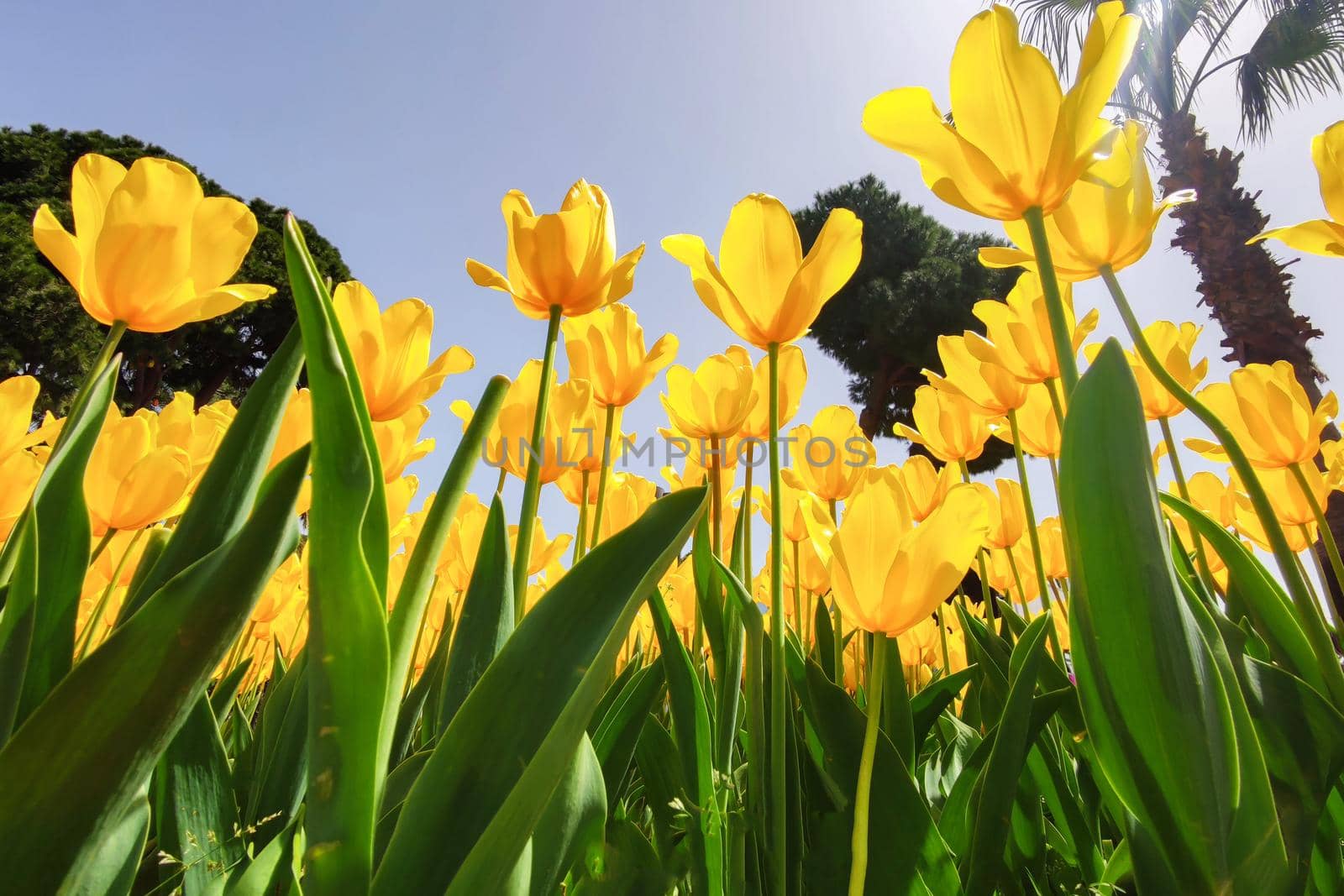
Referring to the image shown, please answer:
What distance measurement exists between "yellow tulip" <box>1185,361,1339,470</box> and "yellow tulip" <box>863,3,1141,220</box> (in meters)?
0.61

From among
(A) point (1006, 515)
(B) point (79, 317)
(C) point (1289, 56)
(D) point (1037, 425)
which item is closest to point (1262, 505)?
(D) point (1037, 425)

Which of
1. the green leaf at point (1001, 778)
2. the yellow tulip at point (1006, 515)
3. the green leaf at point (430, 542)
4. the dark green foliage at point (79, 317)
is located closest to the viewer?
the green leaf at point (430, 542)

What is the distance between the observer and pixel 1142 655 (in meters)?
0.38

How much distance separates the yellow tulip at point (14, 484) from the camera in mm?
823

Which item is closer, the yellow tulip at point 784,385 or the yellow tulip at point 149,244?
the yellow tulip at point 149,244

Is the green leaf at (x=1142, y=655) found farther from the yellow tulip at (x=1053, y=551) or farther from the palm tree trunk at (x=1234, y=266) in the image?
the palm tree trunk at (x=1234, y=266)

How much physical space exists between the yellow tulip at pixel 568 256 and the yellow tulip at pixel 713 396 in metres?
0.24

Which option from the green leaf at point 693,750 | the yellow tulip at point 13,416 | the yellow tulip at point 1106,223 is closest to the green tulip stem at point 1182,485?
the yellow tulip at point 1106,223

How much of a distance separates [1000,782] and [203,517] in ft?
1.75

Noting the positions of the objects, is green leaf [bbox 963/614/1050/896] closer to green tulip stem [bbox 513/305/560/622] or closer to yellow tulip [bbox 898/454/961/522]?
green tulip stem [bbox 513/305/560/622]

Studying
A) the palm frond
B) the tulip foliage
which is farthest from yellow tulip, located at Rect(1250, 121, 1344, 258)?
the palm frond

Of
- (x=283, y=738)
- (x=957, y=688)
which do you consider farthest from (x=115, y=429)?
(x=957, y=688)

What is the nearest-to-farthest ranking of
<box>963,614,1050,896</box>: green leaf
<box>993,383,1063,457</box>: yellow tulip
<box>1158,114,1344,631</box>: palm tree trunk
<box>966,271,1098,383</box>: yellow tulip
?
<box>963,614,1050,896</box>: green leaf → <box>966,271,1098,383</box>: yellow tulip → <box>993,383,1063,457</box>: yellow tulip → <box>1158,114,1344,631</box>: palm tree trunk

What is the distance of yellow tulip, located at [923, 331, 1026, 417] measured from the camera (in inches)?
40.0
